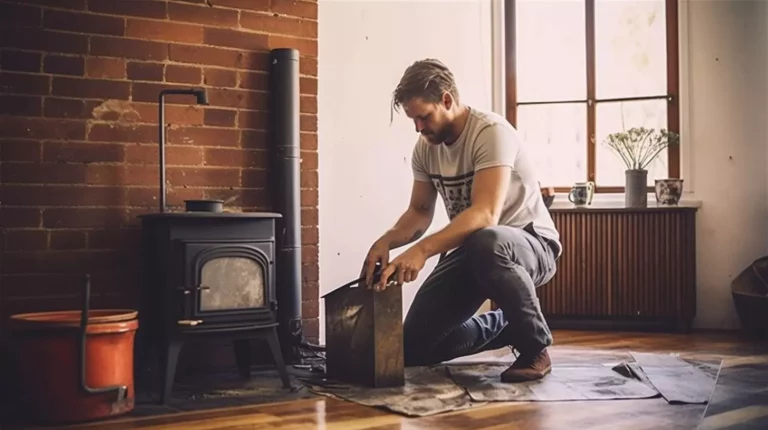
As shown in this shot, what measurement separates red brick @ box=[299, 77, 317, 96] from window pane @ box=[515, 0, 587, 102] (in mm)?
1659

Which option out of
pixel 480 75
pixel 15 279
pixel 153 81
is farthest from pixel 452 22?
pixel 15 279

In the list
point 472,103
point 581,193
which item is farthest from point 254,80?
point 581,193

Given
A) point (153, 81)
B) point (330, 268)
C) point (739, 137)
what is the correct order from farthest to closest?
point (739, 137) → point (330, 268) → point (153, 81)

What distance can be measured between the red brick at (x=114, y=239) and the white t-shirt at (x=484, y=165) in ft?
3.38

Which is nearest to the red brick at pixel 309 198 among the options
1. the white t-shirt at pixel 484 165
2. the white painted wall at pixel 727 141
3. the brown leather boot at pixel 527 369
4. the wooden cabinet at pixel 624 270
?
the white t-shirt at pixel 484 165

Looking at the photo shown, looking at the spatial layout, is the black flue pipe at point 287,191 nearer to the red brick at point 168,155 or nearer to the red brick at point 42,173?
the red brick at point 168,155

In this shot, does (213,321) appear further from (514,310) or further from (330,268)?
(330,268)

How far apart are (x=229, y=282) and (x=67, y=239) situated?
629mm

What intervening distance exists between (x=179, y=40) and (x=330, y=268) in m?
1.20

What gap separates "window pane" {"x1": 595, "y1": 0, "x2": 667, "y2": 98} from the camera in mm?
4559

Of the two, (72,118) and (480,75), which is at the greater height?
(480,75)

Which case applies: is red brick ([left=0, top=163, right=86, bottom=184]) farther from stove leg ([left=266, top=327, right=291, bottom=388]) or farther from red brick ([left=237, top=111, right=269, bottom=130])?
stove leg ([left=266, top=327, right=291, bottom=388])

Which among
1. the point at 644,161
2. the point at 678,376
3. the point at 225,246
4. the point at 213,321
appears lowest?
the point at 678,376

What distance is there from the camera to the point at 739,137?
169 inches
